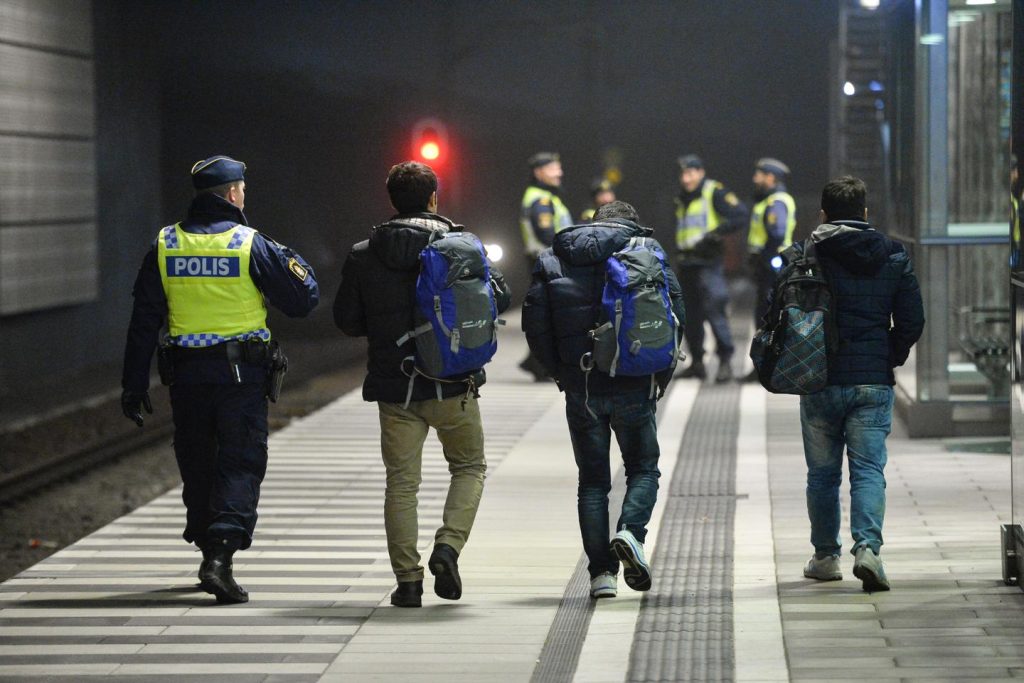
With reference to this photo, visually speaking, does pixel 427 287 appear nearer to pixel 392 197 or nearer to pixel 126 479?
pixel 392 197

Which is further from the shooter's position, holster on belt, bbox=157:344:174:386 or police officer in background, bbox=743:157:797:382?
police officer in background, bbox=743:157:797:382

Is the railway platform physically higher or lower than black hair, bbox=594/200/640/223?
lower

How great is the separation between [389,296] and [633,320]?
2.81 ft

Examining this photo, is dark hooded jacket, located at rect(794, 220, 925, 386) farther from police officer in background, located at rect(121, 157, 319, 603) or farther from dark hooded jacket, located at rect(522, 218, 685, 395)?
police officer in background, located at rect(121, 157, 319, 603)

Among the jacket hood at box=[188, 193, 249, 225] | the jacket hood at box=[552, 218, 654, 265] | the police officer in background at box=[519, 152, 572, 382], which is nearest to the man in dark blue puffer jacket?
the jacket hood at box=[552, 218, 654, 265]

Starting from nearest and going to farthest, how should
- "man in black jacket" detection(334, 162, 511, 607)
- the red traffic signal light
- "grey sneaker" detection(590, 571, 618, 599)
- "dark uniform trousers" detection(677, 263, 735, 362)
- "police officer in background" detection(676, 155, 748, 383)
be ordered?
"man in black jacket" detection(334, 162, 511, 607)
"grey sneaker" detection(590, 571, 618, 599)
"police officer in background" detection(676, 155, 748, 383)
"dark uniform trousers" detection(677, 263, 735, 362)
the red traffic signal light

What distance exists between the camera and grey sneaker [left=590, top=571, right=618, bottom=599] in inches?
260

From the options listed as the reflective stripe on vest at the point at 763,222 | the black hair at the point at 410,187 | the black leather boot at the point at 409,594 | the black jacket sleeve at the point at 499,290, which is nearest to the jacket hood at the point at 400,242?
the black hair at the point at 410,187

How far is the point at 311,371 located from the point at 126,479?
23.4 ft

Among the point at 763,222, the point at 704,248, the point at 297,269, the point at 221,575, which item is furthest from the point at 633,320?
the point at 704,248

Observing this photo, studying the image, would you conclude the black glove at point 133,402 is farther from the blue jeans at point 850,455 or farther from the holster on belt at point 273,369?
the blue jeans at point 850,455

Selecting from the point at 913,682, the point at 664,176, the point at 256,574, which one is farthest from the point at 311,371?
the point at 664,176

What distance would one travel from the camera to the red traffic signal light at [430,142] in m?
17.3

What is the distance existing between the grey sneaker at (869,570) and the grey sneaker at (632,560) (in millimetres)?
729
